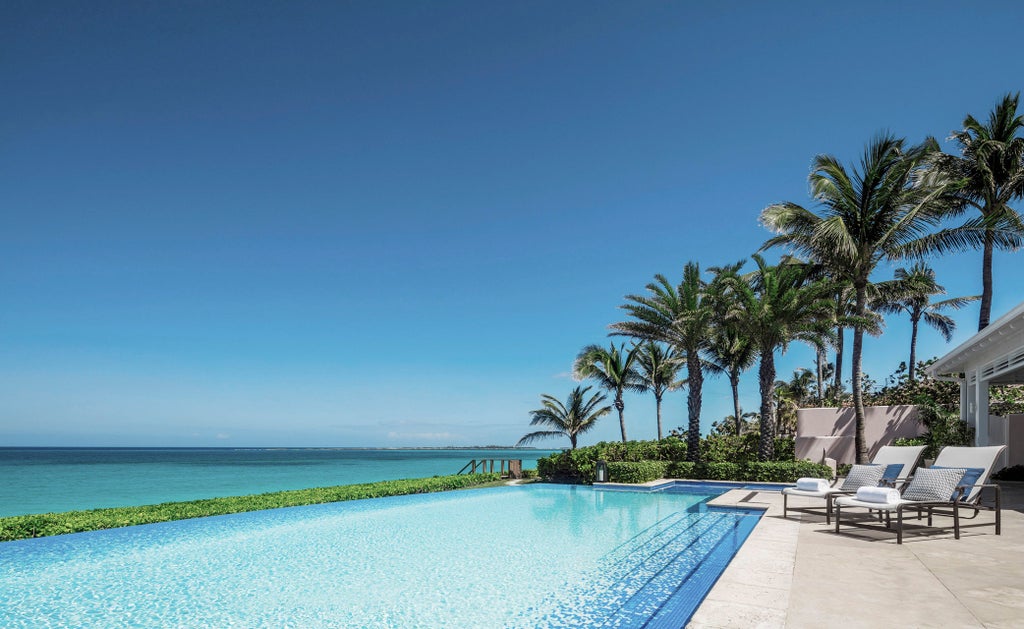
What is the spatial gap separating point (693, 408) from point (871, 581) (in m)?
15.5

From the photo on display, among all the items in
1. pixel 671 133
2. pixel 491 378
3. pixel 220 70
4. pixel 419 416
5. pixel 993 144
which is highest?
pixel 220 70

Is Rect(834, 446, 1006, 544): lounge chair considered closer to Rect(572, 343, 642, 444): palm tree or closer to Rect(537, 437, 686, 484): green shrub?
Rect(537, 437, 686, 484): green shrub

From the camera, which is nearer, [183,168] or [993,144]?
[993,144]

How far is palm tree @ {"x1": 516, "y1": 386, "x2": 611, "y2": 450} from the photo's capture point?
92.6ft

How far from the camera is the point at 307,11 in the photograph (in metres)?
15.6

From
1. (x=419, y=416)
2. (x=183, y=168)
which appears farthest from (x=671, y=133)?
(x=419, y=416)

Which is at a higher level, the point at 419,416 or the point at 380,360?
the point at 380,360

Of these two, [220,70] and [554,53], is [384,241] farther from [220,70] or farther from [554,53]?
[554,53]

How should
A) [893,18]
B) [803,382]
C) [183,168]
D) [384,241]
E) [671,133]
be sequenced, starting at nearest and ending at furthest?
[893,18] → [671,133] → [183,168] → [384,241] → [803,382]

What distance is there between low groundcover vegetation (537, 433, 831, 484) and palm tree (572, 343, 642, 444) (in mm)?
5902

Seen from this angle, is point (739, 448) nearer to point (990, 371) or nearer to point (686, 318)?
point (686, 318)

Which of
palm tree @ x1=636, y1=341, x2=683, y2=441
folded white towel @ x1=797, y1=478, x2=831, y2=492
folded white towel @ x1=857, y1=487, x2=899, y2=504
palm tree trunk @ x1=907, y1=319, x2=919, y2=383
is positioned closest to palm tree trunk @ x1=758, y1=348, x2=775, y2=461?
folded white towel @ x1=797, y1=478, x2=831, y2=492

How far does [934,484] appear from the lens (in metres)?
7.69

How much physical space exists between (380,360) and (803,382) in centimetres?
3542
